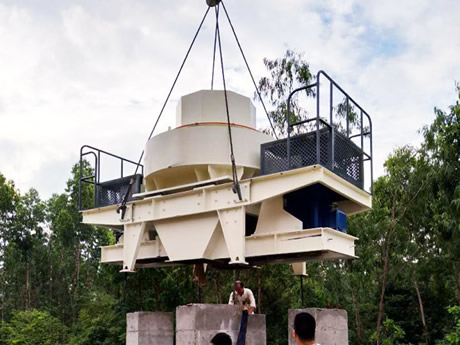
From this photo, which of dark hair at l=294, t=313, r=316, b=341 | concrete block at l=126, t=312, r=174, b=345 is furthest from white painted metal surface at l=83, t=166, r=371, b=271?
dark hair at l=294, t=313, r=316, b=341

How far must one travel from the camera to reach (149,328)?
12.3 metres

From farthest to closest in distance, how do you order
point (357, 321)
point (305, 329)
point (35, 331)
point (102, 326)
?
1. point (35, 331)
2. point (102, 326)
3. point (357, 321)
4. point (305, 329)

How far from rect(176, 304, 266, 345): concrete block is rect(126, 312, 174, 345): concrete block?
5.25ft

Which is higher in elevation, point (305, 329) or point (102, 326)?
point (305, 329)

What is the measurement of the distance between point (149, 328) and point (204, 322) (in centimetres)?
213

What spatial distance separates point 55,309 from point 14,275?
20.0 feet

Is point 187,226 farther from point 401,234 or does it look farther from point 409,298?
point 409,298

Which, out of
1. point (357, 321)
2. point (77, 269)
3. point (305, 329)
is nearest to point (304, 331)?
point (305, 329)

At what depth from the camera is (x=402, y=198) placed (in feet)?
84.8

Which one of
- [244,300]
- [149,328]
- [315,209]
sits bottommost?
[149,328]

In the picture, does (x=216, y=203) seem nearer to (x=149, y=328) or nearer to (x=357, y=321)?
(x=149, y=328)

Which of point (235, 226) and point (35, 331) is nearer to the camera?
point (235, 226)

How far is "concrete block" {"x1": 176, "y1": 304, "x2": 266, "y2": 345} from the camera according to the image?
1052 cm

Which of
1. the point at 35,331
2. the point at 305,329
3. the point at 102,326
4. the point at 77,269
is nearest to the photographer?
the point at 305,329
